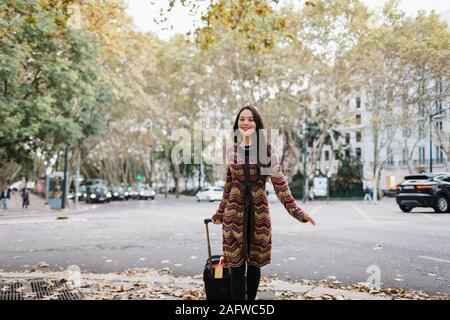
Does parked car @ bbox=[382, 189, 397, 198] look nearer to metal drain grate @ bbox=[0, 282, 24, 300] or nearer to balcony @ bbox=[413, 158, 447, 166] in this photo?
balcony @ bbox=[413, 158, 447, 166]

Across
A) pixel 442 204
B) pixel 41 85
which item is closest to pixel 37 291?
pixel 442 204

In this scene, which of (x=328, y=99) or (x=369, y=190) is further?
(x=369, y=190)

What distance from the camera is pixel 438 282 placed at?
564cm

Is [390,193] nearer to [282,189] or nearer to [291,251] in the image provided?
[291,251]

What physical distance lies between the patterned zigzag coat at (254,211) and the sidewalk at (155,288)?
→ 1203 millimetres

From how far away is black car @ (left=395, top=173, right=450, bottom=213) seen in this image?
17.5m

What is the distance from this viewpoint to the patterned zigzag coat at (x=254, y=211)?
12.3ft

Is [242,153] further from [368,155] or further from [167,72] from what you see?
[368,155]

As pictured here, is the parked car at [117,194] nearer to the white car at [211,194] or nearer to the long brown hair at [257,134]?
the white car at [211,194]

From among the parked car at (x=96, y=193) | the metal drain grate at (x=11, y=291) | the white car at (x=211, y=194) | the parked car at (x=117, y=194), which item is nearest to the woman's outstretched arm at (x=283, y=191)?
the metal drain grate at (x=11, y=291)

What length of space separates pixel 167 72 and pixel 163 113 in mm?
4802

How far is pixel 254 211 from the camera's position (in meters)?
3.76

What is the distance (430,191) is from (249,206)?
15712 millimetres
